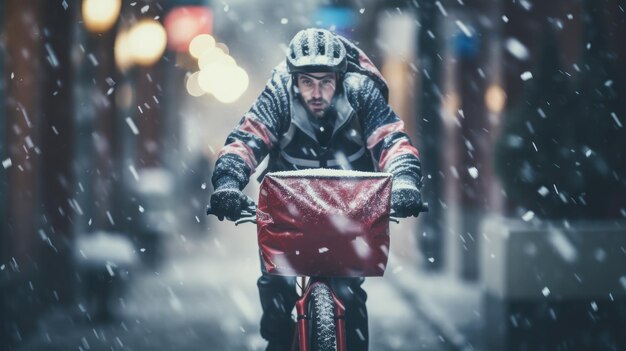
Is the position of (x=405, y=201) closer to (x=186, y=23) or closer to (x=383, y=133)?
(x=383, y=133)

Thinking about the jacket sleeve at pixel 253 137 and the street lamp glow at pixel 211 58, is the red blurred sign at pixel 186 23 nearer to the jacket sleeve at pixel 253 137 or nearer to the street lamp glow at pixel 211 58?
the street lamp glow at pixel 211 58

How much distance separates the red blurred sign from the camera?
18703mm

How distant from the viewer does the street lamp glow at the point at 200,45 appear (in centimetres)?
2220

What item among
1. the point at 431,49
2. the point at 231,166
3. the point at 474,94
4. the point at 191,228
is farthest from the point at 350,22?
the point at 231,166

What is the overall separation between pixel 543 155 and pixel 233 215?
4.70 metres

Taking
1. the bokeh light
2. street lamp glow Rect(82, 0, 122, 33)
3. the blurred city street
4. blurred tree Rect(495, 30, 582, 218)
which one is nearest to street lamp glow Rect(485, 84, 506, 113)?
the blurred city street

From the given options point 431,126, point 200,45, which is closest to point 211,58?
point 200,45

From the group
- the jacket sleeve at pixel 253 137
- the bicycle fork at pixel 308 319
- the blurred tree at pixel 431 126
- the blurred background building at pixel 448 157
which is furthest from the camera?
the blurred tree at pixel 431 126

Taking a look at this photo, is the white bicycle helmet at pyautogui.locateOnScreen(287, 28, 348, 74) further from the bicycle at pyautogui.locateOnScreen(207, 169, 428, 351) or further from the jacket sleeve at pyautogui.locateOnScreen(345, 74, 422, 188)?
the bicycle at pyautogui.locateOnScreen(207, 169, 428, 351)

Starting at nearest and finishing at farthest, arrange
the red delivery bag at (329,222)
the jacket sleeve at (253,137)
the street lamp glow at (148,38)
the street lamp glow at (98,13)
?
1. the red delivery bag at (329,222)
2. the jacket sleeve at (253,137)
3. the street lamp glow at (98,13)
4. the street lamp glow at (148,38)

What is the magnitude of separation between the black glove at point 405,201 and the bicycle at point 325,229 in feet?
0.58

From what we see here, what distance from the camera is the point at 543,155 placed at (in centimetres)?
816

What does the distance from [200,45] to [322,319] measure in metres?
19.6

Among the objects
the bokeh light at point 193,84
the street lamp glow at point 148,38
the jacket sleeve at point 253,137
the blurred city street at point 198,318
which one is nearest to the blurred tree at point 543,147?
the blurred city street at point 198,318
